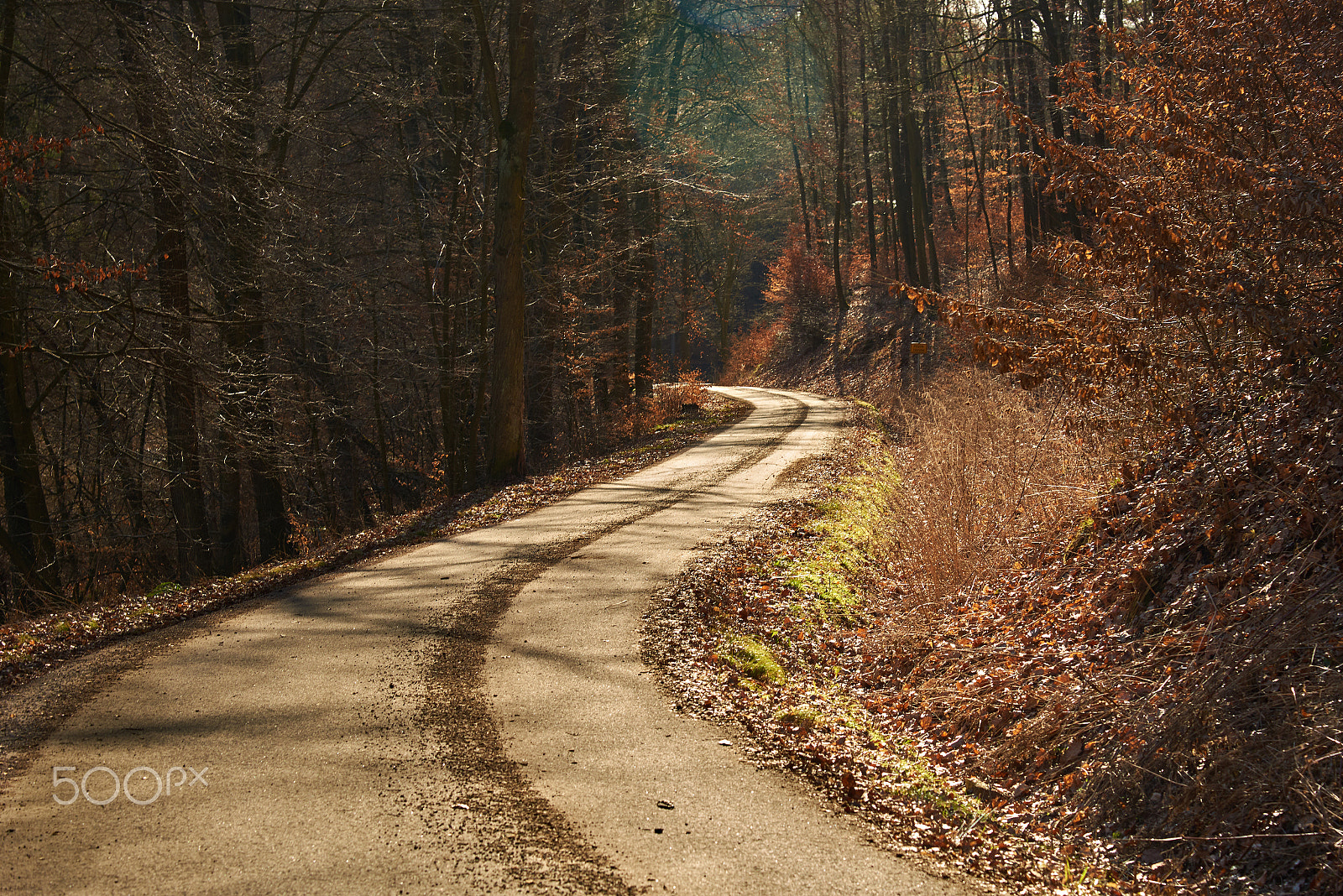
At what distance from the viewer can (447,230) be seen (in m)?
18.6

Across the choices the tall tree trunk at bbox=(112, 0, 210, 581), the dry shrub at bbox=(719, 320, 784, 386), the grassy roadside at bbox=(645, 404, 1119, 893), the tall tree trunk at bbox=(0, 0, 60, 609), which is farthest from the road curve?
the dry shrub at bbox=(719, 320, 784, 386)

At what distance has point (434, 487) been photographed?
22.5 meters

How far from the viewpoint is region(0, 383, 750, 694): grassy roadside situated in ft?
24.5

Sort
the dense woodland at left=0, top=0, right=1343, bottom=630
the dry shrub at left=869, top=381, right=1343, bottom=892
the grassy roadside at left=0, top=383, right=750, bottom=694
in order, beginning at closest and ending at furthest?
1. the dry shrub at left=869, top=381, right=1343, bottom=892
2. the dense woodland at left=0, top=0, right=1343, bottom=630
3. the grassy roadside at left=0, top=383, right=750, bottom=694

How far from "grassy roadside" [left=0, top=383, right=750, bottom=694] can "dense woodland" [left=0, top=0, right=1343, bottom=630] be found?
132cm

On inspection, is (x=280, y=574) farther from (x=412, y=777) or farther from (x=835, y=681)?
(x=835, y=681)

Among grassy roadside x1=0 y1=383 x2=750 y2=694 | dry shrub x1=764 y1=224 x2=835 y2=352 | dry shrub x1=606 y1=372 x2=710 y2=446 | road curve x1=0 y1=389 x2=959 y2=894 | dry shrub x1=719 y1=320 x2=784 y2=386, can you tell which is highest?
dry shrub x1=764 y1=224 x2=835 y2=352

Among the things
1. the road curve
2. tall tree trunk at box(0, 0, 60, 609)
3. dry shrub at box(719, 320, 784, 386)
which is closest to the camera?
the road curve

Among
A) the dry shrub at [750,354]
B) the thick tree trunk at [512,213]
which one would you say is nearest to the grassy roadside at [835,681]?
the thick tree trunk at [512,213]

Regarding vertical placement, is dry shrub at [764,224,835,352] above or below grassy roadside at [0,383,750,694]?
above

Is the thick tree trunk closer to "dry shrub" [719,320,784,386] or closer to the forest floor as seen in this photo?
the forest floor

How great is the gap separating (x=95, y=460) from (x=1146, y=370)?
484 inches

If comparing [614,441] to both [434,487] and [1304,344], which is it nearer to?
[434,487]

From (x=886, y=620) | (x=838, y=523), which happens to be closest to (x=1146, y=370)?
(x=886, y=620)
